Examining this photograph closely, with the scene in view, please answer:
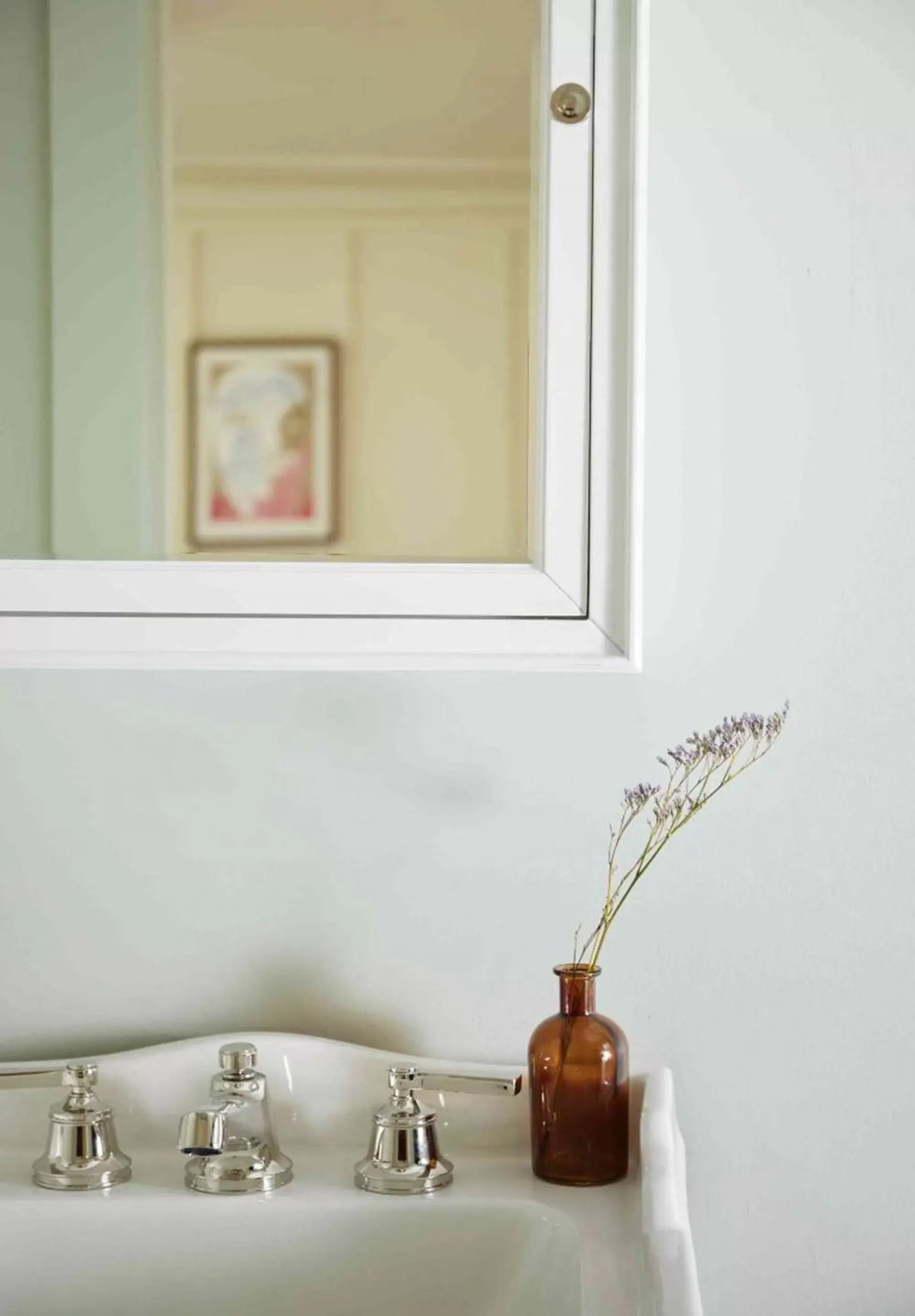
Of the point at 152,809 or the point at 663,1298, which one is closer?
the point at 663,1298

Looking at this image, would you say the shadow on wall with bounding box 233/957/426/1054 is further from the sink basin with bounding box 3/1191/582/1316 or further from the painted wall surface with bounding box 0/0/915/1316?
the sink basin with bounding box 3/1191/582/1316

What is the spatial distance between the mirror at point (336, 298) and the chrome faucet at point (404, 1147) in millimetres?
391

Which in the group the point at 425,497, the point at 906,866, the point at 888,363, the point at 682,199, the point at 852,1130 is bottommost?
the point at 852,1130

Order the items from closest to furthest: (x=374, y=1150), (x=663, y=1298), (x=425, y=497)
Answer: (x=663, y=1298) < (x=374, y=1150) < (x=425, y=497)

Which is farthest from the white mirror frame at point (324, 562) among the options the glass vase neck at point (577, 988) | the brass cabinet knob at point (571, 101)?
the glass vase neck at point (577, 988)

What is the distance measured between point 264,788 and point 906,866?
0.52 m

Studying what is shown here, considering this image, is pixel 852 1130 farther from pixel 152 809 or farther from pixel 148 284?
pixel 148 284

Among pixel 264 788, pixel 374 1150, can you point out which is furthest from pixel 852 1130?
pixel 264 788

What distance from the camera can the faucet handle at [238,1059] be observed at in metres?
0.94

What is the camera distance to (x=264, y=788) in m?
1.09

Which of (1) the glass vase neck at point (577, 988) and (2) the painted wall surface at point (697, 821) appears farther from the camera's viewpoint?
(2) the painted wall surface at point (697, 821)

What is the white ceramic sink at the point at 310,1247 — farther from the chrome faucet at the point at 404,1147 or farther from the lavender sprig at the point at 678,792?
the lavender sprig at the point at 678,792

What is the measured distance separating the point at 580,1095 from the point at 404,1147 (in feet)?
0.42

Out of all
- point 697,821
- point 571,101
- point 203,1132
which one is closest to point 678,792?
point 697,821
